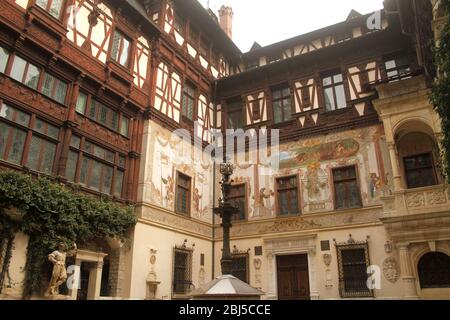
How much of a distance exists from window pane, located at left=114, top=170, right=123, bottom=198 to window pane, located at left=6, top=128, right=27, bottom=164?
3.44 metres

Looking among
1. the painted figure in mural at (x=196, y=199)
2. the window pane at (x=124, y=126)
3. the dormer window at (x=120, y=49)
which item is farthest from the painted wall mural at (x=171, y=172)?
the dormer window at (x=120, y=49)

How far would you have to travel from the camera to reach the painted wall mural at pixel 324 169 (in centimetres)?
1480

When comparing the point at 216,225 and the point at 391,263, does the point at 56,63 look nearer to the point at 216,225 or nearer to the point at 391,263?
the point at 216,225

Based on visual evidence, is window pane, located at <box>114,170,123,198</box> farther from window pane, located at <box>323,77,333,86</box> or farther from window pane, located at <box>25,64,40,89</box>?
window pane, located at <box>323,77,333,86</box>

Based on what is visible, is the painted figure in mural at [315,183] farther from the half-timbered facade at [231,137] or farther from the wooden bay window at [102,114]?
the wooden bay window at [102,114]

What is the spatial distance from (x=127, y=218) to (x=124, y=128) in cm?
349

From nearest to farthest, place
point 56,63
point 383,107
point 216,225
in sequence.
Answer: point 56,63, point 383,107, point 216,225

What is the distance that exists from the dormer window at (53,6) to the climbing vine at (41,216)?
531cm

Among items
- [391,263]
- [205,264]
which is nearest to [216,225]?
[205,264]

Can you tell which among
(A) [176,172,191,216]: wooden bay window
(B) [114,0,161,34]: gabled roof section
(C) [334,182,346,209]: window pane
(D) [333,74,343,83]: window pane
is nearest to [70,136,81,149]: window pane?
(A) [176,172,191,216]: wooden bay window

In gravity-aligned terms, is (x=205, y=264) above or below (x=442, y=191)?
below

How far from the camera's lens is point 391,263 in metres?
13.4

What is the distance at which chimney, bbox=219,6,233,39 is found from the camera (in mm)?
23141

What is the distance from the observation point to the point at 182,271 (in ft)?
48.6
